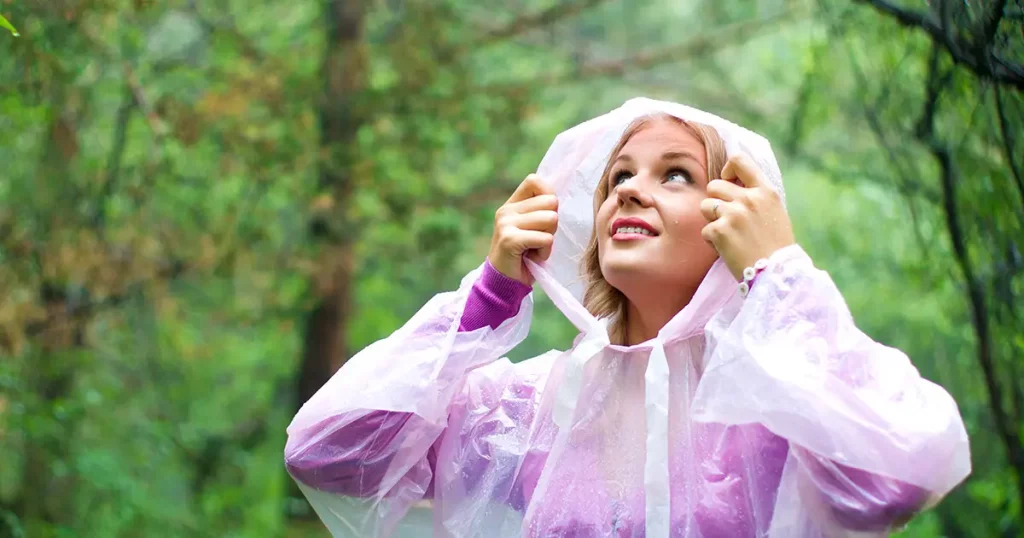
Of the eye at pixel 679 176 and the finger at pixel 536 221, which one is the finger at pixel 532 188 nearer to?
the finger at pixel 536 221

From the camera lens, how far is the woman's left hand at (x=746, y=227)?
5.52 ft

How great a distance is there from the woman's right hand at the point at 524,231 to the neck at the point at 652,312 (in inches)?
7.9

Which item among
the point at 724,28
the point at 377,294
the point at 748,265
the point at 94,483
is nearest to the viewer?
the point at 748,265

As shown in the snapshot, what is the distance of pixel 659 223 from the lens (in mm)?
1913

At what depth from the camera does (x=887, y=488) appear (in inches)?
58.3

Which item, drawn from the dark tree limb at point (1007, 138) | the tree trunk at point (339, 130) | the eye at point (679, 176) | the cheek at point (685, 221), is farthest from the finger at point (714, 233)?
the tree trunk at point (339, 130)

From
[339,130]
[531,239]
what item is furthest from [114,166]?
[531,239]

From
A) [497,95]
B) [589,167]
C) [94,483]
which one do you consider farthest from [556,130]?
[589,167]

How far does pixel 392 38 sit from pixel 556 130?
327 centimetres

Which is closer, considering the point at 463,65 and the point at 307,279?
the point at 307,279

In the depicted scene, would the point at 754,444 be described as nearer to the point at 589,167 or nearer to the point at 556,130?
the point at 589,167

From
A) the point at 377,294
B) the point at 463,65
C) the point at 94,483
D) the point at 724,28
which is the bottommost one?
the point at 377,294

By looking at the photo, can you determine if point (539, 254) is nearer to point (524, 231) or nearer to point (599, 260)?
point (524, 231)

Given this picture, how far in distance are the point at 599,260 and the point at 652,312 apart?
0.20 meters
